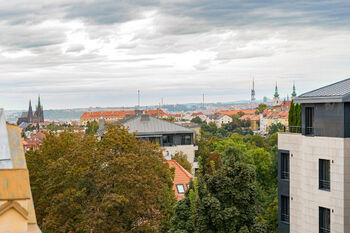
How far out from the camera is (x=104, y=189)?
32.7 metres

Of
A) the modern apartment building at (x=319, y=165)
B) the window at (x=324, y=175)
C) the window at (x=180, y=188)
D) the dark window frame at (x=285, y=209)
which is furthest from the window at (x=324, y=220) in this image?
the window at (x=180, y=188)

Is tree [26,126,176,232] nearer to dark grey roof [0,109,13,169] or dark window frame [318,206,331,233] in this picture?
dark window frame [318,206,331,233]

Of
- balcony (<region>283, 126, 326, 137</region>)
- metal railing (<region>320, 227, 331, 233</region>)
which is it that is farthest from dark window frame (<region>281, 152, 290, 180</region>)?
metal railing (<region>320, 227, 331, 233</region>)

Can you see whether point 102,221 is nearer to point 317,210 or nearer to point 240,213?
point 240,213

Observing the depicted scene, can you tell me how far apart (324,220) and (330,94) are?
7.42m

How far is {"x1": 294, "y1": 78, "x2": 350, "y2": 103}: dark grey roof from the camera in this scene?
25.5 meters

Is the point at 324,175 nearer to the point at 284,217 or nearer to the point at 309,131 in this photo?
the point at 309,131

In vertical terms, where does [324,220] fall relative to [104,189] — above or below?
below

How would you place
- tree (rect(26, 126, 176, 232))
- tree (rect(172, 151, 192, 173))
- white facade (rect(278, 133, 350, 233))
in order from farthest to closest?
1. tree (rect(172, 151, 192, 173))
2. tree (rect(26, 126, 176, 232))
3. white facade (rect(278, 133, 350, 233))

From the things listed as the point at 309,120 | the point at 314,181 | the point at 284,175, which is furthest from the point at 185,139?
the point at 314,181

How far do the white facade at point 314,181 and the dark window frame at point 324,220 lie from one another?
0.20 metres

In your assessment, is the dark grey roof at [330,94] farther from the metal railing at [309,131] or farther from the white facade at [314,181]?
the white facade at [314,181]

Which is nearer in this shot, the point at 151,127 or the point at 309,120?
the point at 309,120

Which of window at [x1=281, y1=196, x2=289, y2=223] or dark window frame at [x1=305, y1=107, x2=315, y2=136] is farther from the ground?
dark window frame at [x1=305, y1=107, x2=315, y2=136]
